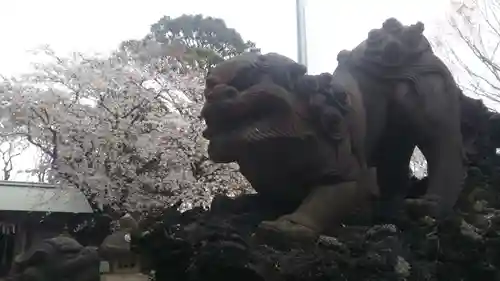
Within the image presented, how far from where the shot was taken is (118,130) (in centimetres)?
676

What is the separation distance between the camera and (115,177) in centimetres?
661

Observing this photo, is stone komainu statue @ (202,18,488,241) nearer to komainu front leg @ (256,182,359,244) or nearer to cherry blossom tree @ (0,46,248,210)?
komainu front leg @ (256,182,359,244)

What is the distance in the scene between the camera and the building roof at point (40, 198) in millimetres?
6951

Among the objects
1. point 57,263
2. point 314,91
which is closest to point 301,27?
point 314,91

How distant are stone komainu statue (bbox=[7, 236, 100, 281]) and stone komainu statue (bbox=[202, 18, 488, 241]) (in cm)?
44

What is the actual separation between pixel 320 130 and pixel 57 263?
2.58ft

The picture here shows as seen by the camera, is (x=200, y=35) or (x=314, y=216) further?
(x=200, y=35)

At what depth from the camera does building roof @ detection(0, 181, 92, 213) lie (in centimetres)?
695

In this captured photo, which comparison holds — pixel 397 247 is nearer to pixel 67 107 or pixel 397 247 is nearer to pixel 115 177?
pixel 115 177

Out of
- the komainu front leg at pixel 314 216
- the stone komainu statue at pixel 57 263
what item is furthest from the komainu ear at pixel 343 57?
the stone komainu statue at pixel 57 263

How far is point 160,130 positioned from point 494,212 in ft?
17.4

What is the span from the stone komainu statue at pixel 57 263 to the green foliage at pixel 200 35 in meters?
6.93

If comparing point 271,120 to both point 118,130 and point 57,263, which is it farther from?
point 118,130

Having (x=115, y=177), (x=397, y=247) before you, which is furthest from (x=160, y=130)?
(x=397, y=247)
